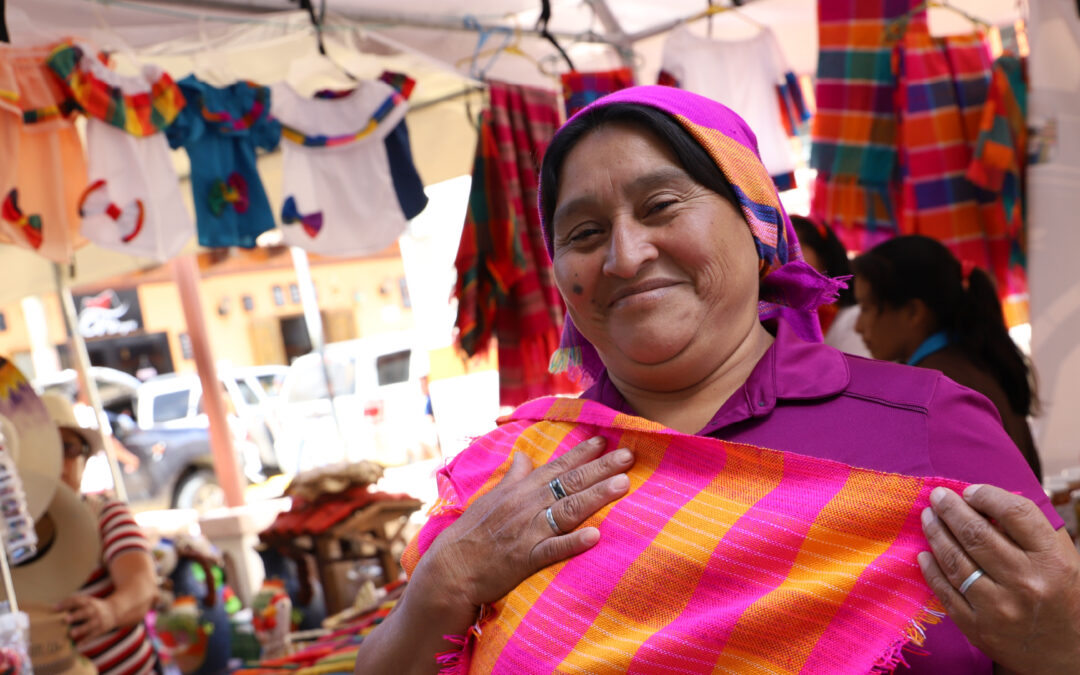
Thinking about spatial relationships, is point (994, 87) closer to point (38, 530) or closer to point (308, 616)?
point (308, 616)

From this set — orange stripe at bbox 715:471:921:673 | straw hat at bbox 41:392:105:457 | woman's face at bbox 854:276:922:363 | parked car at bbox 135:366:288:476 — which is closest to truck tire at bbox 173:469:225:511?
parked car at bbox 135:366:288:476

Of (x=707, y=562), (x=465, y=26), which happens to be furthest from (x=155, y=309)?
(x=707, y=562)

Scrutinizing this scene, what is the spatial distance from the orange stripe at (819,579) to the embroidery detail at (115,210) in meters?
2.77

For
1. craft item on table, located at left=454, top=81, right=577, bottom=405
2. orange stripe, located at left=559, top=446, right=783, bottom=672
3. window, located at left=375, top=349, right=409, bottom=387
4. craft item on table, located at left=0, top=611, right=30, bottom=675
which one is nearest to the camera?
orange stripe, located at left=559, top=446, right=783, bottom=672

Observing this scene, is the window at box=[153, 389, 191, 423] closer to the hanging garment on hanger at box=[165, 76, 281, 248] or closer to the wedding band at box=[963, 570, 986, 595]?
the hanging garment on hanger at box=[165, 76, 281, 248]

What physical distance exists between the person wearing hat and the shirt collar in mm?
2639

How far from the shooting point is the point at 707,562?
1211 mm

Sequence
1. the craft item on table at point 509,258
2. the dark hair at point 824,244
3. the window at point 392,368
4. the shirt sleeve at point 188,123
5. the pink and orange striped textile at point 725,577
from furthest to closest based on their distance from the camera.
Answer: the window at point 392,368, the craft item on table at point 509,258, the shirt sleeve at point 188,123, the dark hair at point 824,244, the pink and orange striped textile at point 725,577

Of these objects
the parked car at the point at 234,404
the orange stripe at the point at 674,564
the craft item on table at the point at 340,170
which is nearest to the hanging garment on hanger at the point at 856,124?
the craft item on table at the point at 340,170

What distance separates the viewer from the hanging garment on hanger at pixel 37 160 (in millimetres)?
3025

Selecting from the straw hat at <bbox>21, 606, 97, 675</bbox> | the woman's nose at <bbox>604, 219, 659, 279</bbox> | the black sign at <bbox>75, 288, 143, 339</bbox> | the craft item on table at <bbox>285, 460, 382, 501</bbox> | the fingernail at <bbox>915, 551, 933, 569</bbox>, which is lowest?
the straw hat at <bbox>21, 606, 97, 675</bbox>

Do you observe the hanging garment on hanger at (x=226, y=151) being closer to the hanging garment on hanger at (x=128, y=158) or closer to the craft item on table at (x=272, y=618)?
the hanging garment on hanger at (x=128, y=158)

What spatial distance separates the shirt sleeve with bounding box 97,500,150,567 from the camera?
337 centimetres

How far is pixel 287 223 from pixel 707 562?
2970 mm
